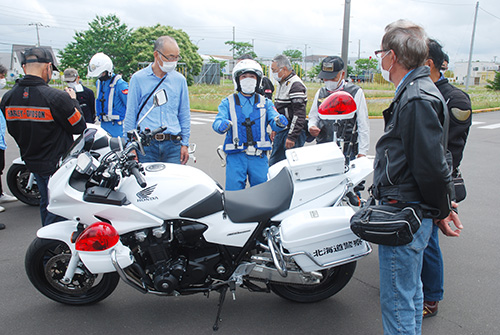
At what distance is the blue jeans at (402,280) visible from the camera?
206cm

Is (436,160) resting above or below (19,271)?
above

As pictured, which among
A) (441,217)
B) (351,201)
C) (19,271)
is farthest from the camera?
(19,271)

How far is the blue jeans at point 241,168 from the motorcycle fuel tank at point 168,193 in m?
1.43

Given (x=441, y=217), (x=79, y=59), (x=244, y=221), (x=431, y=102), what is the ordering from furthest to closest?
(x=79, y=59), (x=244, y=221), (x=441, y=217), (x=431, y=102)

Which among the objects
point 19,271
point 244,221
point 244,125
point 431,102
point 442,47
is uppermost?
point 442,47

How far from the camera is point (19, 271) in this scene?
358 centimetres

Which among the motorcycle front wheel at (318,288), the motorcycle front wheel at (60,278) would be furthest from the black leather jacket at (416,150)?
the motorcycle front wheel at (60,278)

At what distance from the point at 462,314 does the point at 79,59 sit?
145 feet

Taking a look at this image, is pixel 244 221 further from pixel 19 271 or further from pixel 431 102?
pixel 19 271

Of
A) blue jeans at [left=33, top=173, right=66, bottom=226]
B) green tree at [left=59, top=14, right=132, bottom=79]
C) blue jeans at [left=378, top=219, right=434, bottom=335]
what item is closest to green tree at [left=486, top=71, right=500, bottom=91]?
green tree at [left=59, top=14, right=132, bottom=79]

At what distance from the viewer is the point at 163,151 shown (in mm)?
4156

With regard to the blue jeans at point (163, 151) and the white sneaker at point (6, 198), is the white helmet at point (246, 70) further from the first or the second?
the white sneaker at point (6, 198)

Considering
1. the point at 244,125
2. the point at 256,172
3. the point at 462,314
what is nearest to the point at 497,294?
the point at 462,314

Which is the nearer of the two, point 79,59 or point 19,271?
point 19,271
